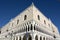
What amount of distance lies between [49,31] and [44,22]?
445 centimetres

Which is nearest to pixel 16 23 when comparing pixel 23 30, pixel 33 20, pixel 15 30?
pixel 15 30

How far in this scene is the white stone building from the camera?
156 feet

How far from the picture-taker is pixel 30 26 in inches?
1898

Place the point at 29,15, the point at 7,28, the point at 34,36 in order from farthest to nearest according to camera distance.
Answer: the point at 7,28 < the point at 29,15 < the point at 34,36

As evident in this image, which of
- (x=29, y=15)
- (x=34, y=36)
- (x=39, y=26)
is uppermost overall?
(x=29, y=15)

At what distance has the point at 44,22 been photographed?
54.8 m

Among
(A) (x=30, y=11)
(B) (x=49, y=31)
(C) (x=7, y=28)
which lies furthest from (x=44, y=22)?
(C) (x=7, y=28)

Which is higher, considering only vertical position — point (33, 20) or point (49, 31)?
point (33, 20)

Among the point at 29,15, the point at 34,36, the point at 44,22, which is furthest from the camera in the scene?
the point at 44,22

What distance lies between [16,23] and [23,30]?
627cm

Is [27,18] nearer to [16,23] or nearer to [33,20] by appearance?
[33,20]

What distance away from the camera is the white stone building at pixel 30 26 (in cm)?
4754

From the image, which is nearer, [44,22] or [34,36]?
[34,36]

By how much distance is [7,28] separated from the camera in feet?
200
